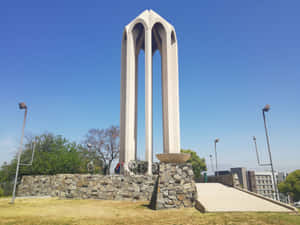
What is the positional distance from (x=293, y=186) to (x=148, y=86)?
46.0 metres

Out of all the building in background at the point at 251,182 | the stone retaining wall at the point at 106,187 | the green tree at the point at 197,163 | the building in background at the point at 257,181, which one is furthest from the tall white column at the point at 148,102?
the building in background at the point at 251,182

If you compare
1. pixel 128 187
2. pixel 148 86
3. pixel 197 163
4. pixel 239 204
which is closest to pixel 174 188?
pixel 239 204

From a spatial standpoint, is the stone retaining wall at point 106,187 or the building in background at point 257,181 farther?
the building in background at point 257,181

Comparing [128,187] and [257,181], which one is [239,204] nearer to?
[128,187]

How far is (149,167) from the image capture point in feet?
67.3

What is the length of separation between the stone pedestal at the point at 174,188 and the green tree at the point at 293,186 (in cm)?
4846

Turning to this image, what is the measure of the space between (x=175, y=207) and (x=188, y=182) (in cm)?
151

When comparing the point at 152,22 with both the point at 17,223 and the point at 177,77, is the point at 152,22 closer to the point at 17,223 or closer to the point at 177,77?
the point at 177,77

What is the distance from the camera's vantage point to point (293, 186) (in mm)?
47812

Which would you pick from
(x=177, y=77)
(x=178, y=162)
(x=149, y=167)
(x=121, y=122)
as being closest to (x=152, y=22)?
(x=177, y=77)

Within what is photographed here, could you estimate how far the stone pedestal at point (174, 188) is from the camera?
10867 mm

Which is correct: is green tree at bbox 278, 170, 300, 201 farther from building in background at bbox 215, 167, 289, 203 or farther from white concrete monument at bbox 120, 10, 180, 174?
white concrete monument at bbox 120, 10, 180, 174

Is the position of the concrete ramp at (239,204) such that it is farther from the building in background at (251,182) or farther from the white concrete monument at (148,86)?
the building in background at (251,182)

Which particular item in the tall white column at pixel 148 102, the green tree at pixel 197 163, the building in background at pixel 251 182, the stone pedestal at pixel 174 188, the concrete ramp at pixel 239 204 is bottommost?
the building in background at pixel 251 182
